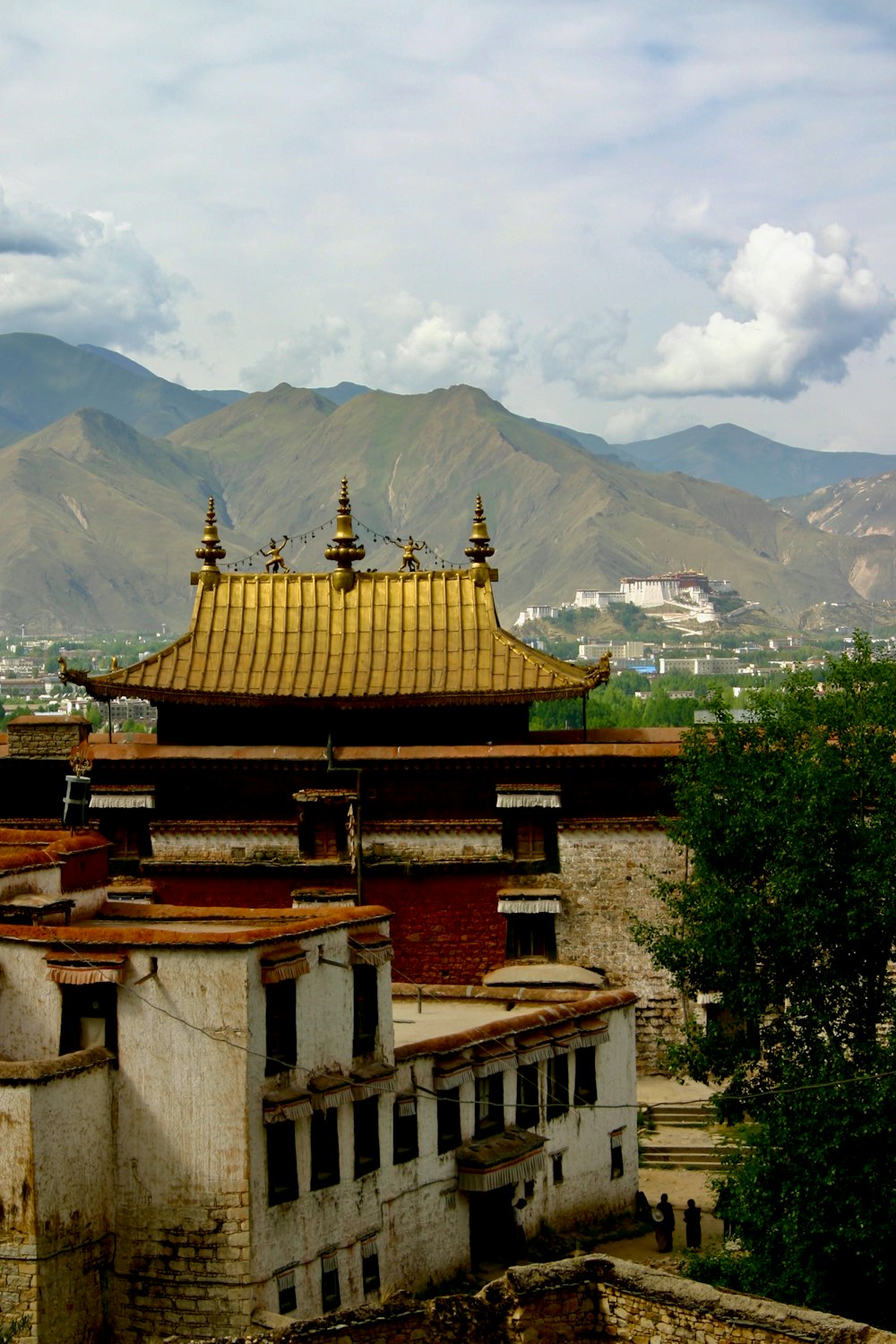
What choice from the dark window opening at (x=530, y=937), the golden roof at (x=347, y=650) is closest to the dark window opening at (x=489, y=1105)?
the dark window opening at (x=530, y=937)

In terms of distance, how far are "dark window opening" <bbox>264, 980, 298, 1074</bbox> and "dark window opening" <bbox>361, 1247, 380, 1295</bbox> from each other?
259 cm

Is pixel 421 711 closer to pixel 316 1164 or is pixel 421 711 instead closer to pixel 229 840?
pixel 229 840

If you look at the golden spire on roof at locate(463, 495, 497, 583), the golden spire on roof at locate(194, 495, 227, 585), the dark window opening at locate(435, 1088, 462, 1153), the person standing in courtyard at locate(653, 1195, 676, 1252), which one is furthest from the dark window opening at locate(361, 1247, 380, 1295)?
the golden spire on roof at locate(194, 495, 227, 585)

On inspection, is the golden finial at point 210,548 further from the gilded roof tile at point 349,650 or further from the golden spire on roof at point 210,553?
the gilded roof tile at point 349,650

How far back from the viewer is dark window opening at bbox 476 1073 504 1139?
24.2 metres

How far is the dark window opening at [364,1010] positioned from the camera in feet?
72.3

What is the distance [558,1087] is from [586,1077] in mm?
790

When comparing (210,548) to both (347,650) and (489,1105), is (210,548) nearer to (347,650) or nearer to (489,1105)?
(347,650)

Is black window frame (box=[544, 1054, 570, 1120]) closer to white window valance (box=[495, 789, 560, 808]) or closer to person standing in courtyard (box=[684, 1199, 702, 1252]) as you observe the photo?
person standing in courtyard (box=[684, 1199, 702, 1252])

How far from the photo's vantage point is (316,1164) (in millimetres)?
21125

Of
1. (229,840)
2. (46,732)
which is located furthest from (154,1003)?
(46,732)

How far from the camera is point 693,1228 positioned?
25062mm

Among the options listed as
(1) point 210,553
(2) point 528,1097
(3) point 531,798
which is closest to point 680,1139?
(2) point 528,1097

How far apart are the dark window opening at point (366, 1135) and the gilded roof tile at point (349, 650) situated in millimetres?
11830
